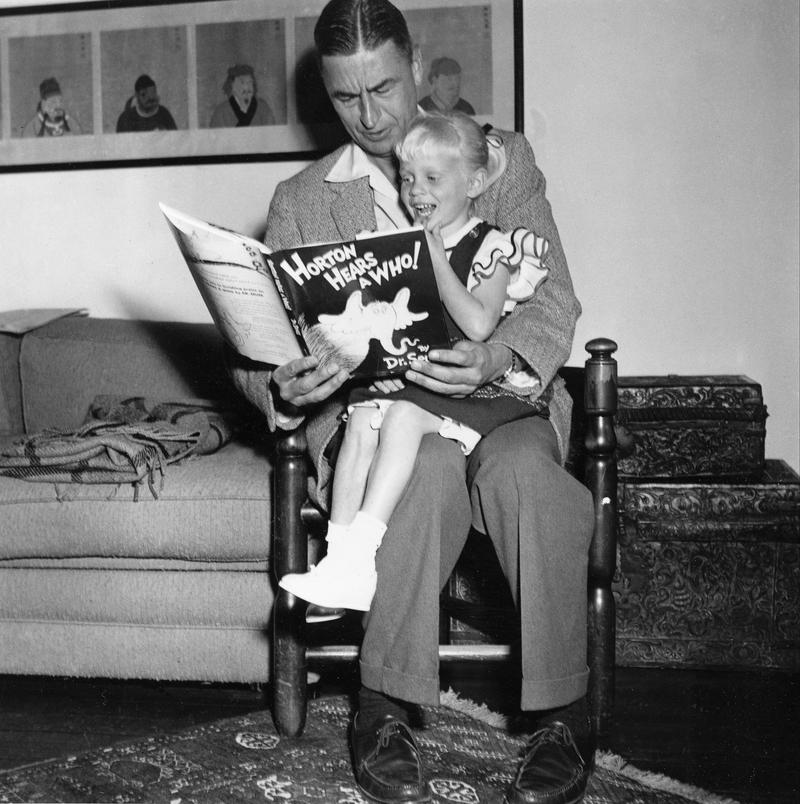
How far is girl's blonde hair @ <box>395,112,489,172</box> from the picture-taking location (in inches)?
63.0

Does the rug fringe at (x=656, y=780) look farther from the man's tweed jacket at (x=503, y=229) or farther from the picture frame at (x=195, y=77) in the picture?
the picture frame at (x=195, y=77)

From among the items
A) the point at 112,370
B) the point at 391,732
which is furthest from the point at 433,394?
the point at 112,370

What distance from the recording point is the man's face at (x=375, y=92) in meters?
1.75

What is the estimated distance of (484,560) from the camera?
1.86 m

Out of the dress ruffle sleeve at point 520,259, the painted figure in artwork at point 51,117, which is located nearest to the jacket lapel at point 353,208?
the dress ruffle sleeve at point 520,259

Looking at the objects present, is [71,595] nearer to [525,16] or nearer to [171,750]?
[171,750]

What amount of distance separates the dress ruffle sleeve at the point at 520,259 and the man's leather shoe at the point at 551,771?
683mm

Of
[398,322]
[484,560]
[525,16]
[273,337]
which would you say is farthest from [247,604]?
[525,16]

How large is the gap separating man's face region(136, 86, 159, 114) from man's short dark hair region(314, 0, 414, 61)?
A: 1.03 metres

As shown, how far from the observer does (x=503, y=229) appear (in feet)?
5.82

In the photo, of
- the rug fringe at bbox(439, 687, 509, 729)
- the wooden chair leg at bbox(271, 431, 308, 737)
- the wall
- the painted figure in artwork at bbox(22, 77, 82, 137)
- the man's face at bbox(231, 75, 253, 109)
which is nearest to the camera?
the wooden chair leg at bbox(271, 431, 308, 737)

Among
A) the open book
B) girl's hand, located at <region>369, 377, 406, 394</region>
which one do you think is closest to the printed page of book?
the open book

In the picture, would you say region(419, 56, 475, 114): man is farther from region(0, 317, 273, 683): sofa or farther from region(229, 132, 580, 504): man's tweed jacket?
region(0, 317, 273, 683): sofa

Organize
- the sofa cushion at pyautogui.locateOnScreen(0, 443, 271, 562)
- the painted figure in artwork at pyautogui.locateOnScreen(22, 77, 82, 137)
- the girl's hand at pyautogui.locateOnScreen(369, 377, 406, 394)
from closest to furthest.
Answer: the girl's hand at pyautogui.locateOnScreen(369, 377, 406, 394) < the sofa cushion at pyautogui.locateOnScreen(0, 443, 271, 562) < the painted figure in artwork at pyautogui.locateOnScreen(22, 77, 82, 137)
